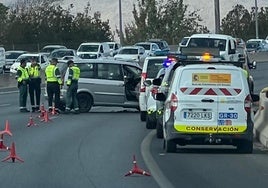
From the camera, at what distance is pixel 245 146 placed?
62.8 feet

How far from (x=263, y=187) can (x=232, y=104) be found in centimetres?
475

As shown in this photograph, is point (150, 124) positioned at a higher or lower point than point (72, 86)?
lower

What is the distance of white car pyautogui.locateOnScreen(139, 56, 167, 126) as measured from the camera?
82.6 feet

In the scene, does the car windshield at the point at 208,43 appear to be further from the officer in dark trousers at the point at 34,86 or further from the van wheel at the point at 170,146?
the van wheel at the point at 170,146

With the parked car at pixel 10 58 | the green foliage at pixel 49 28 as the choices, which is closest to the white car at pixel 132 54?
the parked car at pixel 10 58

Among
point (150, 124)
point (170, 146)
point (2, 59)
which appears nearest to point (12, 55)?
point (2, 59)

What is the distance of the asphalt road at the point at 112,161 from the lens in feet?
48.3

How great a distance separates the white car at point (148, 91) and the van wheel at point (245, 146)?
18.7ft

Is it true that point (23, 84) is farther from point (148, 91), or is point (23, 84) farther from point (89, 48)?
point (89, 48)

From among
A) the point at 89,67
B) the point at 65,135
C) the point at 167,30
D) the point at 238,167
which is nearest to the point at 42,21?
the point at 167,30

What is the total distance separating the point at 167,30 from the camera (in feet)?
340

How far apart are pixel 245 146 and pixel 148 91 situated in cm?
733

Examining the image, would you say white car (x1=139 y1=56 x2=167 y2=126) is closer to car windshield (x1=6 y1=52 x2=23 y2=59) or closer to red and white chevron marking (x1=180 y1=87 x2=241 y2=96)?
red and white chevron marking (x1=180 y1=87 x2=241 y2=96)

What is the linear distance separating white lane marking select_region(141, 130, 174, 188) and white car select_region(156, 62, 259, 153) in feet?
2.50
